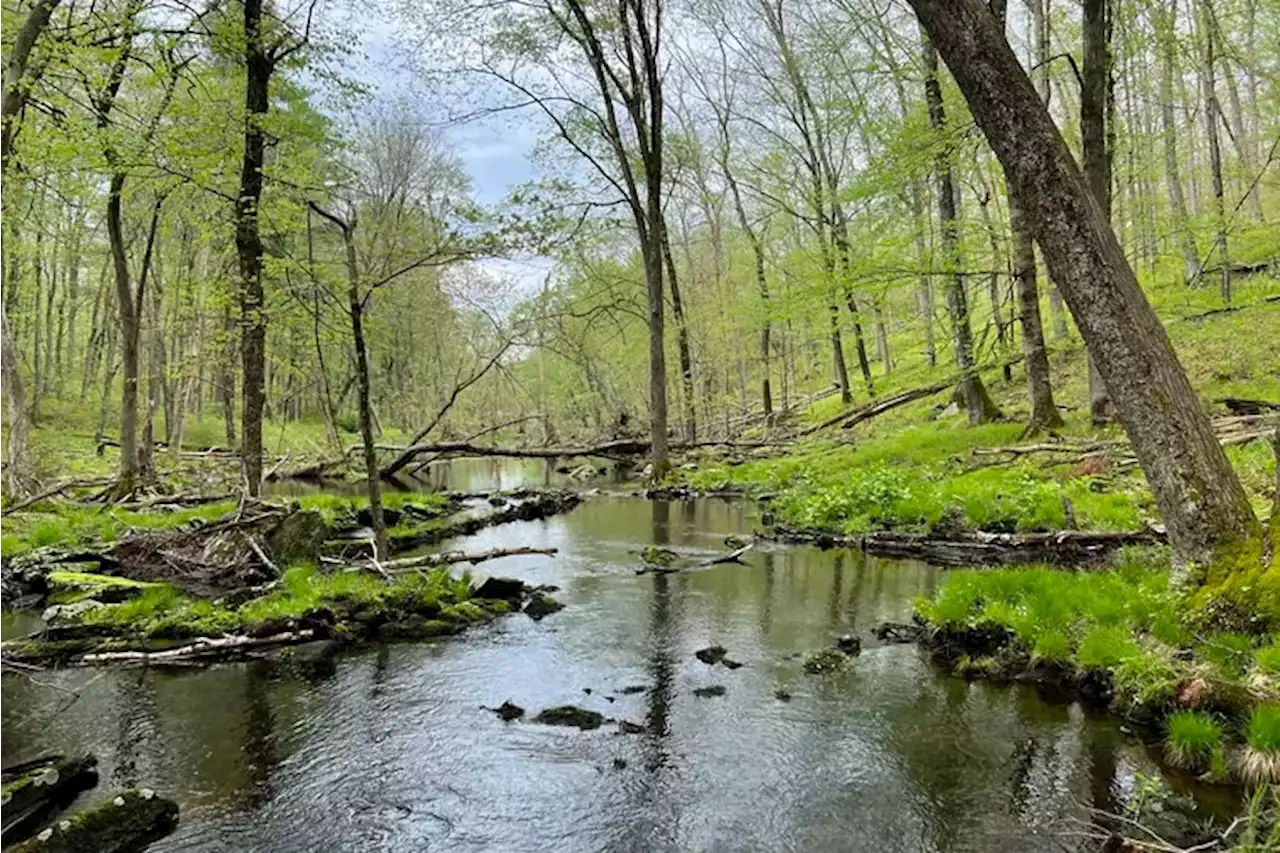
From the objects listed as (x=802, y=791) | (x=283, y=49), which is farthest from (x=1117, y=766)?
(x=283, y=49)

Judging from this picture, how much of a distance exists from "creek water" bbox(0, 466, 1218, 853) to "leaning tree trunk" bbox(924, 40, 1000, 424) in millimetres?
8691

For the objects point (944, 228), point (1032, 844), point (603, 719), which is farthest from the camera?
point (944, 228)

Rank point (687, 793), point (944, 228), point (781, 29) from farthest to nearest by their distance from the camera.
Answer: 1. point (781, 29)
2. point (944, 228)
3. point (687, 793)

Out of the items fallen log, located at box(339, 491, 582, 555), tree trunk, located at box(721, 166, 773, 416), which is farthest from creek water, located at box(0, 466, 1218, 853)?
tree trunk, located at box(721, 166, 773, 416)

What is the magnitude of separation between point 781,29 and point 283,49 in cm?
1956

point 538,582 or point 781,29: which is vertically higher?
point 781,29

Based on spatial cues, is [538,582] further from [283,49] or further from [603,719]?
[283,49]

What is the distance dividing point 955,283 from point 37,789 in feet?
54.2

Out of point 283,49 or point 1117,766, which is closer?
point 1117,766

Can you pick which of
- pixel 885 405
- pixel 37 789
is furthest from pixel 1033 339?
pixel 37 789

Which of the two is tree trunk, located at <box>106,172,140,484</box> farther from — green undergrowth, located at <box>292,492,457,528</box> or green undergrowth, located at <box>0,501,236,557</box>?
green undergrowth, located at <box>292,492,457,528</box>

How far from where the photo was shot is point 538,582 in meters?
11.1

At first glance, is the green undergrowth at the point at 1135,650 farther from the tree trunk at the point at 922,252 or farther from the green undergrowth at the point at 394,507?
the green undergrowth at the point at 394,507

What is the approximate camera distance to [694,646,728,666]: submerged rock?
7.60 metres
